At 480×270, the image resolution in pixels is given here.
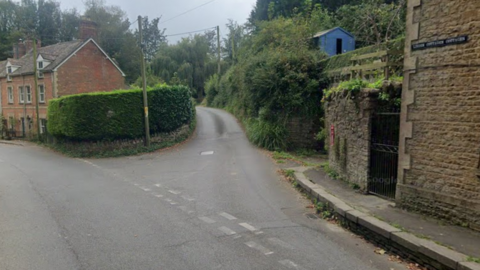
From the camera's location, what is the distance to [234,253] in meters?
5.41

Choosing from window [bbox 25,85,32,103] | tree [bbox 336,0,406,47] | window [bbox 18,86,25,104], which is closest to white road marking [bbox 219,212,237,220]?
tree [bbox 336,0,406,47]

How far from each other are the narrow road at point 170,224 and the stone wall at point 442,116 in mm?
1656

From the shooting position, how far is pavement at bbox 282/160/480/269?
4.82 metres

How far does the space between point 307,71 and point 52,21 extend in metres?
57.5

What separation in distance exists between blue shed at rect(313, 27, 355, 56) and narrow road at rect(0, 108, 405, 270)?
1098 cm

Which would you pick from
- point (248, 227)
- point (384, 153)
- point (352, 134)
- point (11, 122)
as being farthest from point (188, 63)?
point (248, 227)

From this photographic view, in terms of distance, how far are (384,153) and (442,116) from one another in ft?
5.88

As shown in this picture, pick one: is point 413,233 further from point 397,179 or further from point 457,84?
point 457,84

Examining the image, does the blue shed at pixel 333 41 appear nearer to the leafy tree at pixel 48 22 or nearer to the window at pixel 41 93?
the window at pixel 41 93

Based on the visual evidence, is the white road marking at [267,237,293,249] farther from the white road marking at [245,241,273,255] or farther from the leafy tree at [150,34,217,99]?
the leafy tree at [150,34,217,99]

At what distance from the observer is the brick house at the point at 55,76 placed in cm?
3023

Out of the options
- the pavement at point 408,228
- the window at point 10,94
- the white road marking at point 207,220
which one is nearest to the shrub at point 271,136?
the pavement at point 408,228

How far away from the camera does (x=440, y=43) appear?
6.29 metres

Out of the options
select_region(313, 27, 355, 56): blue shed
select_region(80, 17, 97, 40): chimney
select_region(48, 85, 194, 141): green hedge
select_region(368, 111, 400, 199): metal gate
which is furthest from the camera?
select_region(80, 17, 97, 40): chimney
